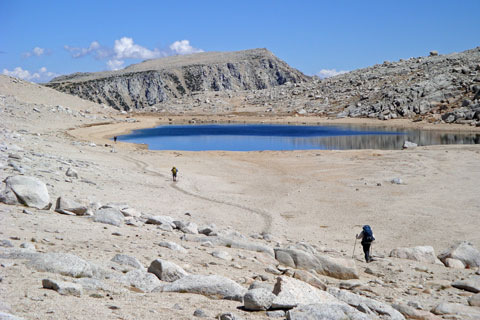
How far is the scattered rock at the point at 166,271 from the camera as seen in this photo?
9.30 meters

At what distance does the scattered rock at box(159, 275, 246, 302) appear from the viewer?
8.37m

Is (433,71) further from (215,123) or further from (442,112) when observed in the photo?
(215,123)

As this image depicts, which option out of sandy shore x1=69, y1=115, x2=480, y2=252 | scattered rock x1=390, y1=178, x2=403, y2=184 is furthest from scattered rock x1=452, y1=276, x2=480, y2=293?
scattered rock x1=390, y1=178, x2=403, y2=184

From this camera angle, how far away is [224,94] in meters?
145

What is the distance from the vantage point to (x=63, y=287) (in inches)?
283

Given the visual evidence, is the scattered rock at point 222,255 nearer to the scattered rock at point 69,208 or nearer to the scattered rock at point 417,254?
the scattered rock at point 69,208

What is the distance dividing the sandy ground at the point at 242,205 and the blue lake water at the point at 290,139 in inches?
350

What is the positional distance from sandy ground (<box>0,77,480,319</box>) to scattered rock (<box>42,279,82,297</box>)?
15cm

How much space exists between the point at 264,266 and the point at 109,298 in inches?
212

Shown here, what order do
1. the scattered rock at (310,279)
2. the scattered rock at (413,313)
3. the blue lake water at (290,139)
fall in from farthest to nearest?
the blue lake water at (290,139) → the scattered rock at (310,279) → the scattered rock at (413,313)

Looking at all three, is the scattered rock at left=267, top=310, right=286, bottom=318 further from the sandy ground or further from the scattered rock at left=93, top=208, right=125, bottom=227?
the scattered rock at left=93, top=208, right=125, bottom=227

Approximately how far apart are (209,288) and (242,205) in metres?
15.9

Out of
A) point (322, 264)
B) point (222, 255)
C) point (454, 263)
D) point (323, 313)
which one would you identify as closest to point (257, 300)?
point (323, 313)

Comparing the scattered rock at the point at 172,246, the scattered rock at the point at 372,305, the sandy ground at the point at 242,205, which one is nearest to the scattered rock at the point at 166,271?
the sandy ground at the point at 242,205
